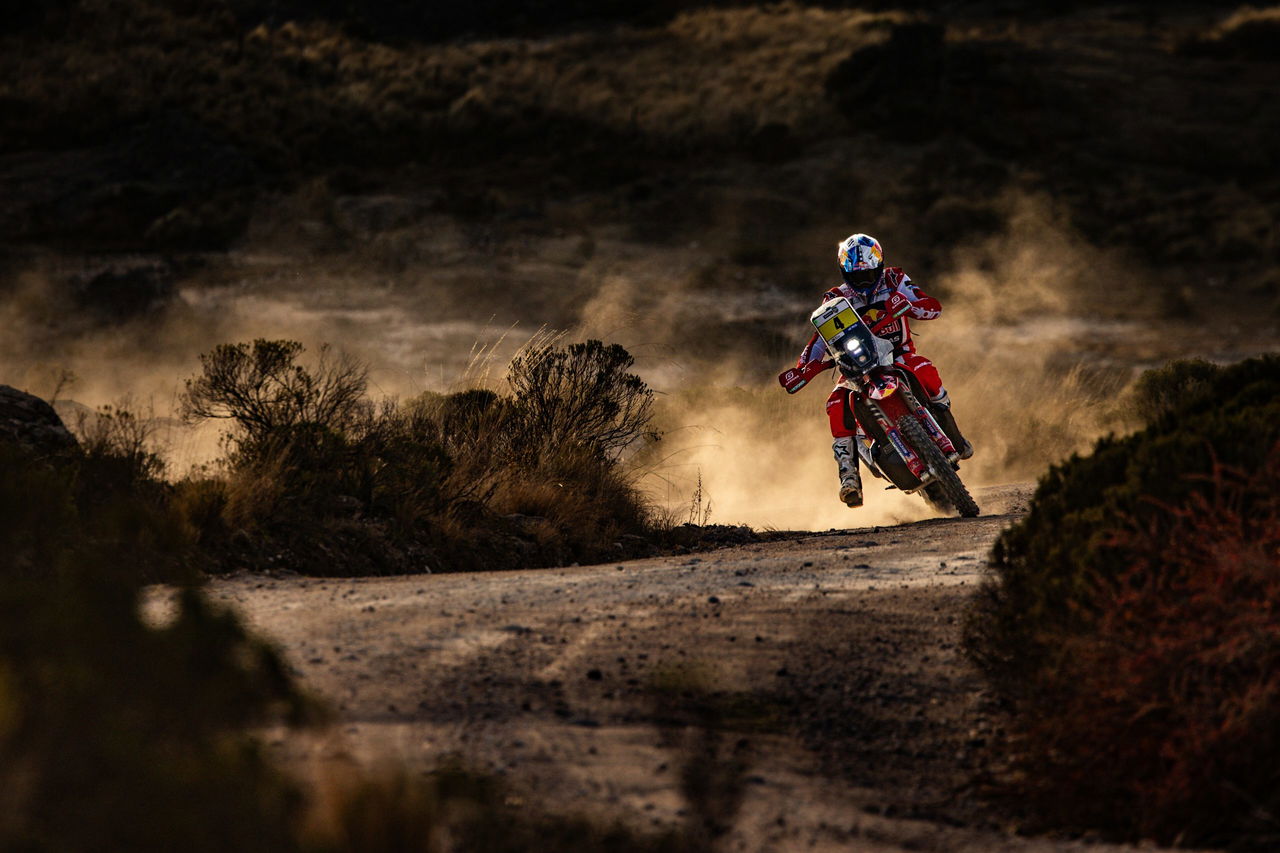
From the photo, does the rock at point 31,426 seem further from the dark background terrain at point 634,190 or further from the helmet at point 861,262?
the dark background terrain at point 634,190

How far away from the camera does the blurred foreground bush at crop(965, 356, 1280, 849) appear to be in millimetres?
4953

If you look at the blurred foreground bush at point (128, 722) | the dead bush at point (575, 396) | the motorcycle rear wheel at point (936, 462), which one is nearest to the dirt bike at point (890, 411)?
the motorcycle rear wheel at point (936, 462)

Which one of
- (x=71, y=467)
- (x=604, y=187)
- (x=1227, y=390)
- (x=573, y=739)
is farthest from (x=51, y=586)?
(x=604, y=187)

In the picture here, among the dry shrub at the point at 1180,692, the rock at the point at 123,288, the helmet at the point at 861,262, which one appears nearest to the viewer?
the dry shrub at the point at 1180,692

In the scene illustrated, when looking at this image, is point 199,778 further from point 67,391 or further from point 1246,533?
point 67,391

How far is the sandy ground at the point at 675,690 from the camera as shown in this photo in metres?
5.01

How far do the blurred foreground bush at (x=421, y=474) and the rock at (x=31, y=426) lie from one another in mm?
970

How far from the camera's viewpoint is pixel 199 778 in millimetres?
3672

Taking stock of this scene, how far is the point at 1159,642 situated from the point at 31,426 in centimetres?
A: 757

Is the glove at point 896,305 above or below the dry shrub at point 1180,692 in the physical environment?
above

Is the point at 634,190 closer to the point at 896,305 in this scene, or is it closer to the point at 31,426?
the point at 896,305

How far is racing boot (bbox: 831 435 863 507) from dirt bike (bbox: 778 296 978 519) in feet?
0.45

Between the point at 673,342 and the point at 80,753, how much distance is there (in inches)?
1038

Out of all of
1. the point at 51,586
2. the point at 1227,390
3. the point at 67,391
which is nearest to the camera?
the point at 51,586
